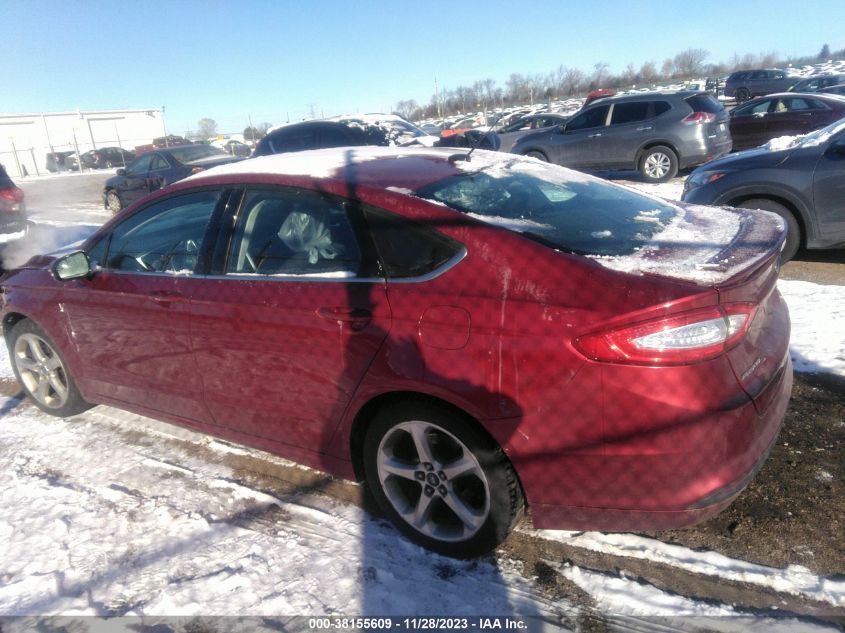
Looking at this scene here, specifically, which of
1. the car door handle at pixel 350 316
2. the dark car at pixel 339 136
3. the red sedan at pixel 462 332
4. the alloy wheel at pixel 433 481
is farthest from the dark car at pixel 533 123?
the alloy wheel at pixel 433 481

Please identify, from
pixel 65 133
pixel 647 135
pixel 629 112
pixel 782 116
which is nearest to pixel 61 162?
pixel 65 133

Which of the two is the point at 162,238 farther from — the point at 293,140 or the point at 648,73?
the point at 648,73

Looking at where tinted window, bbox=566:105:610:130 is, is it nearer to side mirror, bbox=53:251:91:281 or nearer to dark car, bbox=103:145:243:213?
dark car, bbox=103:145:243:213

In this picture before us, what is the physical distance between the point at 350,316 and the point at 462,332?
52 centimetres

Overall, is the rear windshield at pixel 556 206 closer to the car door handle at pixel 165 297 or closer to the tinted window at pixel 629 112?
the car door handle at pixel 165 297

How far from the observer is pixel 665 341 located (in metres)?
1.99

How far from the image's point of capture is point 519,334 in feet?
7.02

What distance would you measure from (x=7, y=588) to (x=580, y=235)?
2786 millimetres

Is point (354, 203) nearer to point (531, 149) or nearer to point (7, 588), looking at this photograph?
point (7, 588)

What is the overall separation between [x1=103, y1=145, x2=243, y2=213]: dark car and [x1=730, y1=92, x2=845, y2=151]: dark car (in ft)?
36.6

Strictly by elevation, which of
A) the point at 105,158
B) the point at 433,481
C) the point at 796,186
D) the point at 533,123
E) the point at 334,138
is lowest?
the point at 433,481

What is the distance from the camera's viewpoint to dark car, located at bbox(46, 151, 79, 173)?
40.6 m

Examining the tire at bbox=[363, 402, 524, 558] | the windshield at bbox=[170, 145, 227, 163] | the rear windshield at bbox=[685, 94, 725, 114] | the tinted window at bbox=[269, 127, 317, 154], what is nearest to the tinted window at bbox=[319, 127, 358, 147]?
the tinted window at bbox=[269, 127, 317, 154]

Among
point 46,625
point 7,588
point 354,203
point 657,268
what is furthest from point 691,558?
point 7,588
